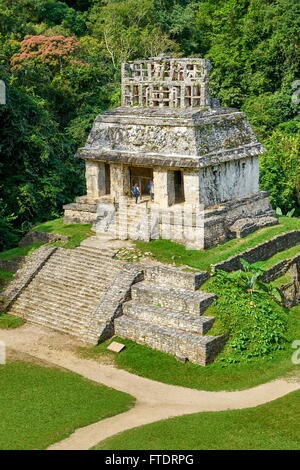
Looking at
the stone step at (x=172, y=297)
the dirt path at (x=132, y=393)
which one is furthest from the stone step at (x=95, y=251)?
the dirt path at (x=132, y=393)

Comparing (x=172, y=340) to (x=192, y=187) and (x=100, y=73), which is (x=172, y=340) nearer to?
(x=192, y=187)

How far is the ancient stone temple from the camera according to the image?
82.2 ft

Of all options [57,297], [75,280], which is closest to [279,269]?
[75,280]

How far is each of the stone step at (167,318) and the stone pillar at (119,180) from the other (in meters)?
5.19

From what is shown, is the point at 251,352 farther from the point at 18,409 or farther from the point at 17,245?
the point at 17,245

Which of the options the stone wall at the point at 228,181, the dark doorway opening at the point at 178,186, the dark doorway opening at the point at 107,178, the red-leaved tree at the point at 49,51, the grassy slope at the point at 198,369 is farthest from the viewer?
the red-leaved tree at the point at 49,51

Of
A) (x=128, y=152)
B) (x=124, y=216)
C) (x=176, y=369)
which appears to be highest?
(x=128, y=152)

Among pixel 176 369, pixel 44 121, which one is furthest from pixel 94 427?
pixel 44 121

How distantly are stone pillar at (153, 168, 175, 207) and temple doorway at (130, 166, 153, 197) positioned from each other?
183cm

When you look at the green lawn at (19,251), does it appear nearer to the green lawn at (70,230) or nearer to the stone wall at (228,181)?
Result: the green lawn at (70,230)

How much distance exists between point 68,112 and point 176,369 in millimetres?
20798

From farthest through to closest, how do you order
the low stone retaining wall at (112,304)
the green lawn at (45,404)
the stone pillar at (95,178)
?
the stone pillar at (95,178)
the low stone retaining wall at (112,304)
the green lawn at (45,404)

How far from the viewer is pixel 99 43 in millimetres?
46625

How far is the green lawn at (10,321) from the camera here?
23.4 m
